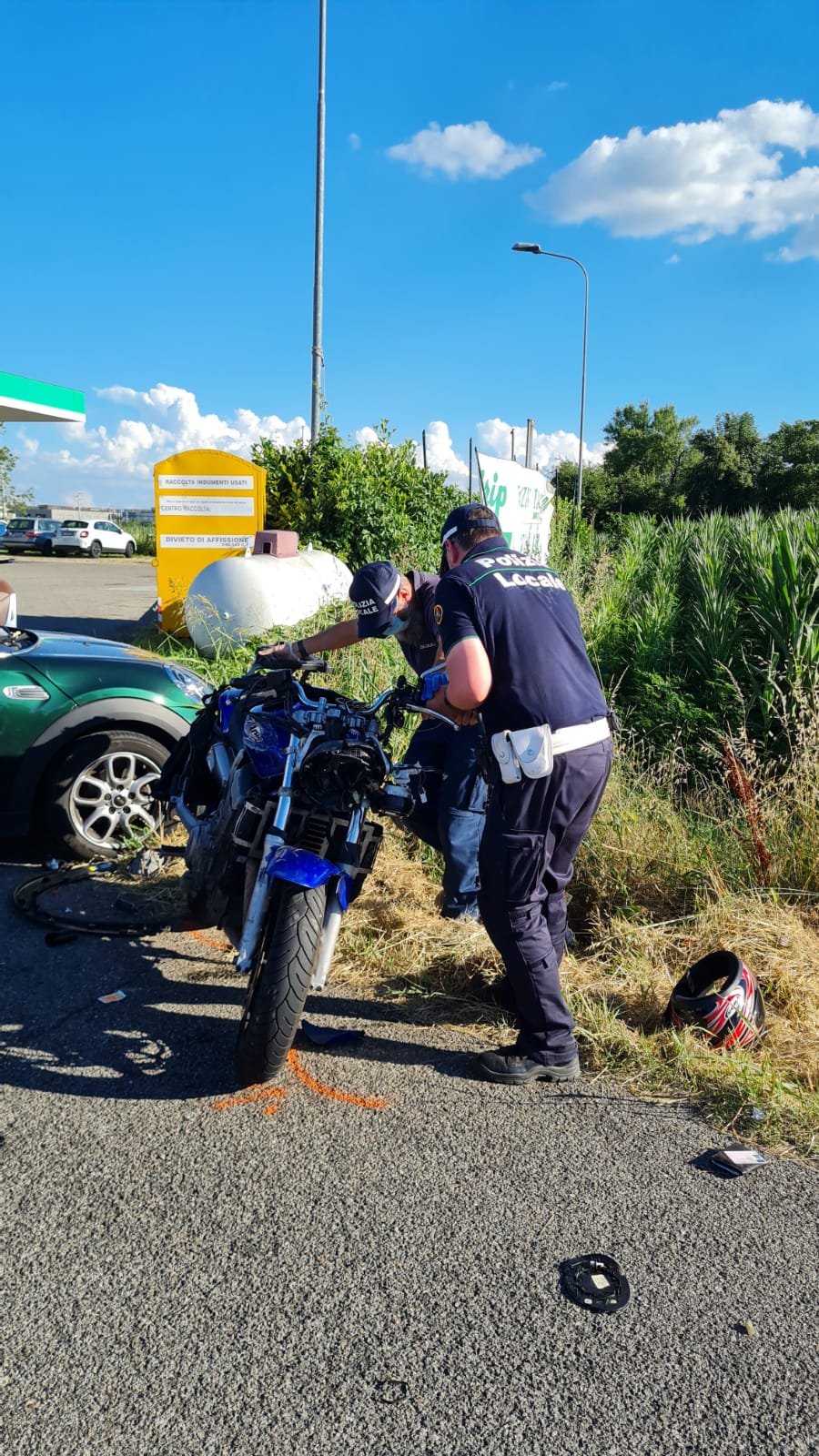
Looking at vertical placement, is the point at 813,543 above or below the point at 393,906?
above

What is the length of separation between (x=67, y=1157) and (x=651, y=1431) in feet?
5.69

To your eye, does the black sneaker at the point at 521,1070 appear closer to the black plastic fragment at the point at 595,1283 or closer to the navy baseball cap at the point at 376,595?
the black plastic fragment at the point at 595,1283

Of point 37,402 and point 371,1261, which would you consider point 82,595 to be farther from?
point 371,1261

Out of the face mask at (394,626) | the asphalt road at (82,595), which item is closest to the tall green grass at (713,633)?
the face mask at (394,626)

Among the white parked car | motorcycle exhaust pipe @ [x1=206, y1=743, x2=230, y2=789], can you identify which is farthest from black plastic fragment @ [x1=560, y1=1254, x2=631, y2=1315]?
the white parked car

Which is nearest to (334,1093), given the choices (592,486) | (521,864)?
(521,864)

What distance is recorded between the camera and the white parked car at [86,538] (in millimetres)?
41562

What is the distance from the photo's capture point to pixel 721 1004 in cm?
360

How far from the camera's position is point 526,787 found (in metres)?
3.27

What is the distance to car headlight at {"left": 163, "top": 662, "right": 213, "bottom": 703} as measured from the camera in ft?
18.3

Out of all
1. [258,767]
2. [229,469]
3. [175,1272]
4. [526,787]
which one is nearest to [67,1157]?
[175,1272]

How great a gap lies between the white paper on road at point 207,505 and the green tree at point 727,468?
44.0m

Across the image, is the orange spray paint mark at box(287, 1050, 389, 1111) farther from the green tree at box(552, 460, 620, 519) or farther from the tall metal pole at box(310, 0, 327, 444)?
the green tree at box(552, 460, 620, 519)

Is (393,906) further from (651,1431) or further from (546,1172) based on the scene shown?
(651,1431)
